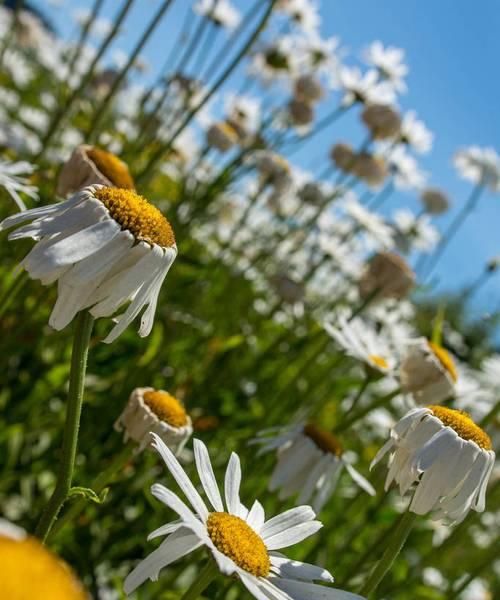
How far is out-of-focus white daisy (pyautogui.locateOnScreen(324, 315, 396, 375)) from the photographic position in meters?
1.87

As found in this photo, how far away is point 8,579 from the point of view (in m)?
0.34

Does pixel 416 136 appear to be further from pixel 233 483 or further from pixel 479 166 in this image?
pixel 233 483

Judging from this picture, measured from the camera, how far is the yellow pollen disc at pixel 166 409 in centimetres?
128

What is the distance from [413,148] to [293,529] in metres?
3.28

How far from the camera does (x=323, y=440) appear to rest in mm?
1659

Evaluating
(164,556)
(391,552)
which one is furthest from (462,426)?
(164,556)

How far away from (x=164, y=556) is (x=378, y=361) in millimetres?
1177

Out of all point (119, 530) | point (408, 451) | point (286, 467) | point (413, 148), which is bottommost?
point (119, 530)

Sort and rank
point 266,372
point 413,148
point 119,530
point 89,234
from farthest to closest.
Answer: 1. point 413,148
2. point 266,372
3. point 119,530
4. point 89,234

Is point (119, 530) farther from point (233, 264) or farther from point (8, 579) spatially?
point (233, 264)

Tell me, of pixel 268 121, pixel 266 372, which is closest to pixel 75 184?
pixel 266 372

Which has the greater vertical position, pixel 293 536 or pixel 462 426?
pixel 462 426

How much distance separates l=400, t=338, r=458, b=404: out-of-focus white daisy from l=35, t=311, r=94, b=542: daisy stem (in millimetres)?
992

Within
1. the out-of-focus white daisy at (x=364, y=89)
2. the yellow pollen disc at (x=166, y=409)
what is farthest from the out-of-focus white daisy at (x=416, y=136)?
the yellow pollen disc at (x=166, y=409)
